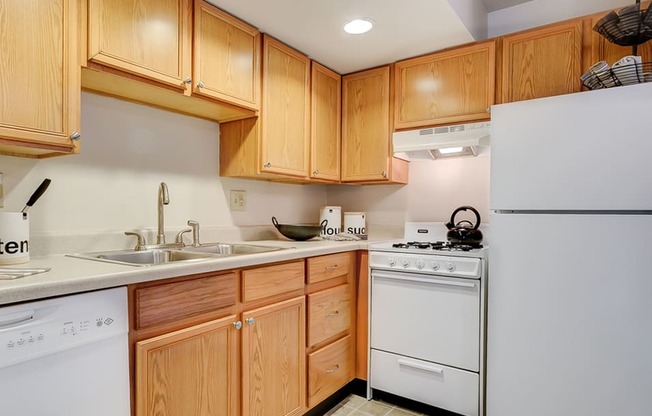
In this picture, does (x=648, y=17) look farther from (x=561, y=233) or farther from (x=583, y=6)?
(x=561, y=233)

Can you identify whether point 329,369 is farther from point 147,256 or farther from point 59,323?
point 59,323

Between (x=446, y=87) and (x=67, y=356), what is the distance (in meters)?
2.23

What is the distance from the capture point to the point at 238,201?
225 centimetres

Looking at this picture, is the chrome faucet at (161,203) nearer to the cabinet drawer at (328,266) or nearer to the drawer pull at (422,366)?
the cabinet drawer at (328,266)

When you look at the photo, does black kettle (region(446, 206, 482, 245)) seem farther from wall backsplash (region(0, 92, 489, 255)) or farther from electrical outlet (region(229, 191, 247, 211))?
electrical outlet (region(229, 191, 247, 211))

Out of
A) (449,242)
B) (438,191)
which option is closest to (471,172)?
(438,191)

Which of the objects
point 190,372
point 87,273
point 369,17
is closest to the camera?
point 87,273

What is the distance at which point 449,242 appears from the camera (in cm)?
219

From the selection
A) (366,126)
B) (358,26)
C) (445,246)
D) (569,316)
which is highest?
(358,26)

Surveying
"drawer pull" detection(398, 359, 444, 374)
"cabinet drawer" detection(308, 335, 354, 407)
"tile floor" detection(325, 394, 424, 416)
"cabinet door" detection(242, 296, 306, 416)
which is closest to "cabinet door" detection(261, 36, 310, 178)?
"cabinet door" detection(242, 296, 306, 416)

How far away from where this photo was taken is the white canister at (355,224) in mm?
2650

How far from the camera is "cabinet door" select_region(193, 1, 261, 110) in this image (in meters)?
1.65

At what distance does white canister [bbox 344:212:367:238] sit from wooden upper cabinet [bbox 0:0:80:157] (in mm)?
1766

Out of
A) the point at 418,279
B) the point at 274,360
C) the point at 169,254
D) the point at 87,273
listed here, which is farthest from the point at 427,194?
the point at 87,273
